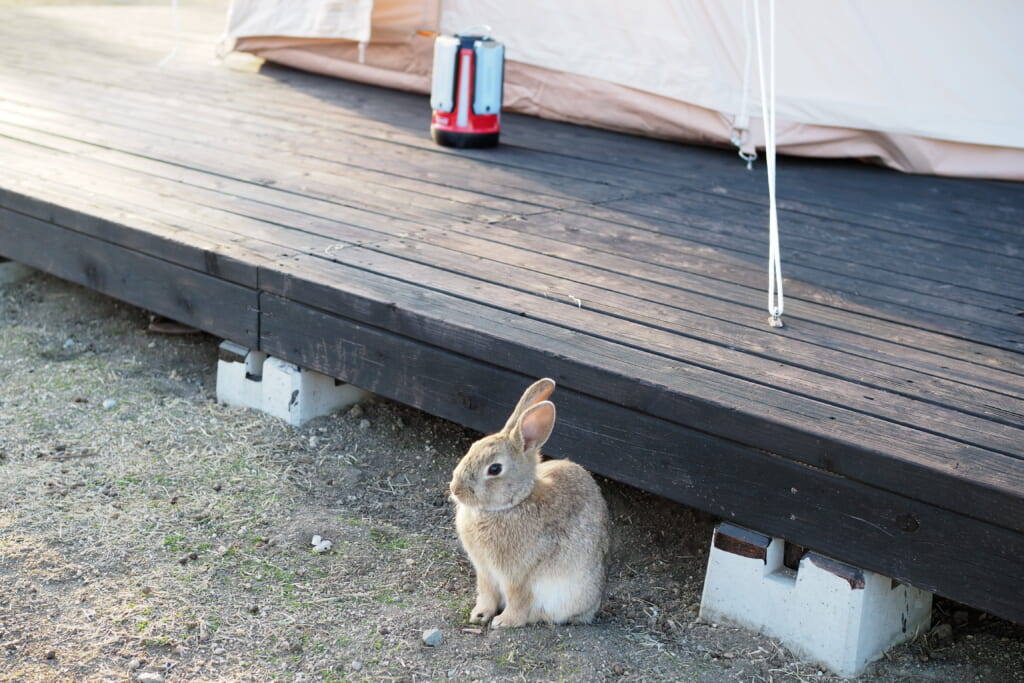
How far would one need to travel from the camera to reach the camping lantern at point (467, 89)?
183 inches

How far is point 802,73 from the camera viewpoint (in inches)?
191

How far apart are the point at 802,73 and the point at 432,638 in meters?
3.48

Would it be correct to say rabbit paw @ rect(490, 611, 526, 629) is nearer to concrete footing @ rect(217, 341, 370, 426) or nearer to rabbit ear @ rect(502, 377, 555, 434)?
rabbit ear @ rect(502, 377, 555, 434)

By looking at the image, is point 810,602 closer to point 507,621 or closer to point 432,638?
point 507,621

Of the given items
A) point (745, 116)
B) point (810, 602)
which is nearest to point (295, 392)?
point (810, 602)

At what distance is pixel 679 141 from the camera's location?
5293mm

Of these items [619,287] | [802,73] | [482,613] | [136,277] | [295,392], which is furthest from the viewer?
[802,73]

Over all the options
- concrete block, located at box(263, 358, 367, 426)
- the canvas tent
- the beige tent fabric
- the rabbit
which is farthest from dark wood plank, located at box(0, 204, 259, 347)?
the canvas tent

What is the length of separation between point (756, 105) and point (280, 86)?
271 cm

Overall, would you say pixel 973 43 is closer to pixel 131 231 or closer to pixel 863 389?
pixel 863 389

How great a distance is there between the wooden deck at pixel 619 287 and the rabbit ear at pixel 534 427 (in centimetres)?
26

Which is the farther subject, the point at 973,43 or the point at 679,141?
the point at 679,141


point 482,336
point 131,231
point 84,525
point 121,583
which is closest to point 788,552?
point 482,336

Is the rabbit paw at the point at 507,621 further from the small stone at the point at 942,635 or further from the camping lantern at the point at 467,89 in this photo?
the camping lantern at the point at 467,89
